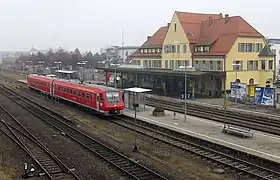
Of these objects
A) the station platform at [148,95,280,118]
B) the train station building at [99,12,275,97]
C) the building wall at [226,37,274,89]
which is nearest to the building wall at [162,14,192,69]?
the train station building at [99,12,275,97]

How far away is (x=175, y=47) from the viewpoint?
63.1 m

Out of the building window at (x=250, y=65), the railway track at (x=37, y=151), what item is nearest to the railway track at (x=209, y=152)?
the railway track at (x=37, y=151)

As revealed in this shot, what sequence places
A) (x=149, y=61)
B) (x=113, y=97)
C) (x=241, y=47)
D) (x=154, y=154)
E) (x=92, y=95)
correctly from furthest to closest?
(x=149, y=61)
(x=241, y=47)
(x=92, y=95)
(x=113, y=97)
(x=154, y=154)

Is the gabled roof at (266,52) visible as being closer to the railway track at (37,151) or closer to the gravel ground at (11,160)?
the railway track at (37,151)

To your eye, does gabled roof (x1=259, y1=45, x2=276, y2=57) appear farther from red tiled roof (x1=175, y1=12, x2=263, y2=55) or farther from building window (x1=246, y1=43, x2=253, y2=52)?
red tiled roof (x1=175, y1=12, x2=263, y2=55)

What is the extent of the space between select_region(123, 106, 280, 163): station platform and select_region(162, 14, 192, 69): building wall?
87.5 ft

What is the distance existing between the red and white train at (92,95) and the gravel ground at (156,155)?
173 cm

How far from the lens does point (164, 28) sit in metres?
75.2

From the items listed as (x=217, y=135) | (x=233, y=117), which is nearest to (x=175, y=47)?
(x=233, y=117)

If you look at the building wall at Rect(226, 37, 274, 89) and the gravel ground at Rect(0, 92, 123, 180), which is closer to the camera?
the gravel ground at Rect(0, 92, 123, 180)

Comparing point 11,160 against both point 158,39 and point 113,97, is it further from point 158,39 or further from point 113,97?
point 158,39

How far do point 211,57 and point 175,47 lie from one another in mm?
9376

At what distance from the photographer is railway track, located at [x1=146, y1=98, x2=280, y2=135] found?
2898 cm

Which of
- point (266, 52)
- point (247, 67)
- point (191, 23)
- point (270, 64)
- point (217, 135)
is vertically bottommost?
point (217, 135)
